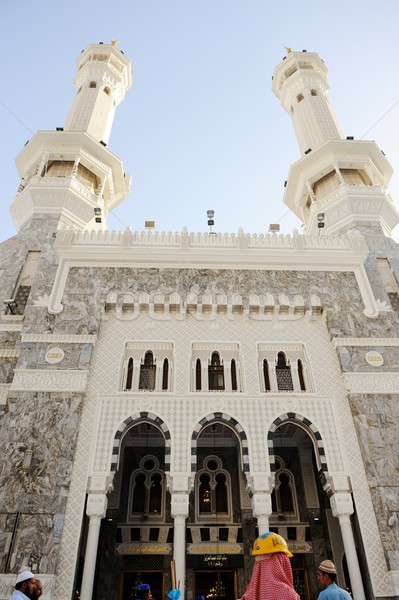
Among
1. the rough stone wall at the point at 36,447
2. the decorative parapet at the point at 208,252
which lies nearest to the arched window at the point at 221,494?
the rough stone wall at the point at 36,447

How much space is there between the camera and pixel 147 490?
40.5 feet

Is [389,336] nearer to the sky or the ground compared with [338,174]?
nearer to the ground

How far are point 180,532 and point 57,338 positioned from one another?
5128 mm

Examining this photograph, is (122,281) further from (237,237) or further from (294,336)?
(294,336)

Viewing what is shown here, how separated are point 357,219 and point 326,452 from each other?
7833mm

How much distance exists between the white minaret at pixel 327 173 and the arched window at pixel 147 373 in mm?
6638

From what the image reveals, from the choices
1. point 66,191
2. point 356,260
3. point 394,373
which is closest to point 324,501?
point 394,373

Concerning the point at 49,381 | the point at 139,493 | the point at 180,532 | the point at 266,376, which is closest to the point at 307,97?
the point at 266,376

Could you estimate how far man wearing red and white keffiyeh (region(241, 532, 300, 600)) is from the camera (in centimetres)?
300

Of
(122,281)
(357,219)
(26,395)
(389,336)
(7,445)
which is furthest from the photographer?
(357,219)

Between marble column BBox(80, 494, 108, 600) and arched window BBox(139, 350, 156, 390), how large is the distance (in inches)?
105

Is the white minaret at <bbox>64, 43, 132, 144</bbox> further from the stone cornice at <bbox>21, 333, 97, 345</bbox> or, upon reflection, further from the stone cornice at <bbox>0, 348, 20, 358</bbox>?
the stone cornice at <bbox>0, 348, 20, 358</bbox>

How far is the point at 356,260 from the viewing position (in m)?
12.5

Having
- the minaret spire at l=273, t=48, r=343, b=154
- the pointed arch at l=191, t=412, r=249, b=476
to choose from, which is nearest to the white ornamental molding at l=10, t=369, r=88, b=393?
the pointed arch at l=191, t=412, r=249, b=476
